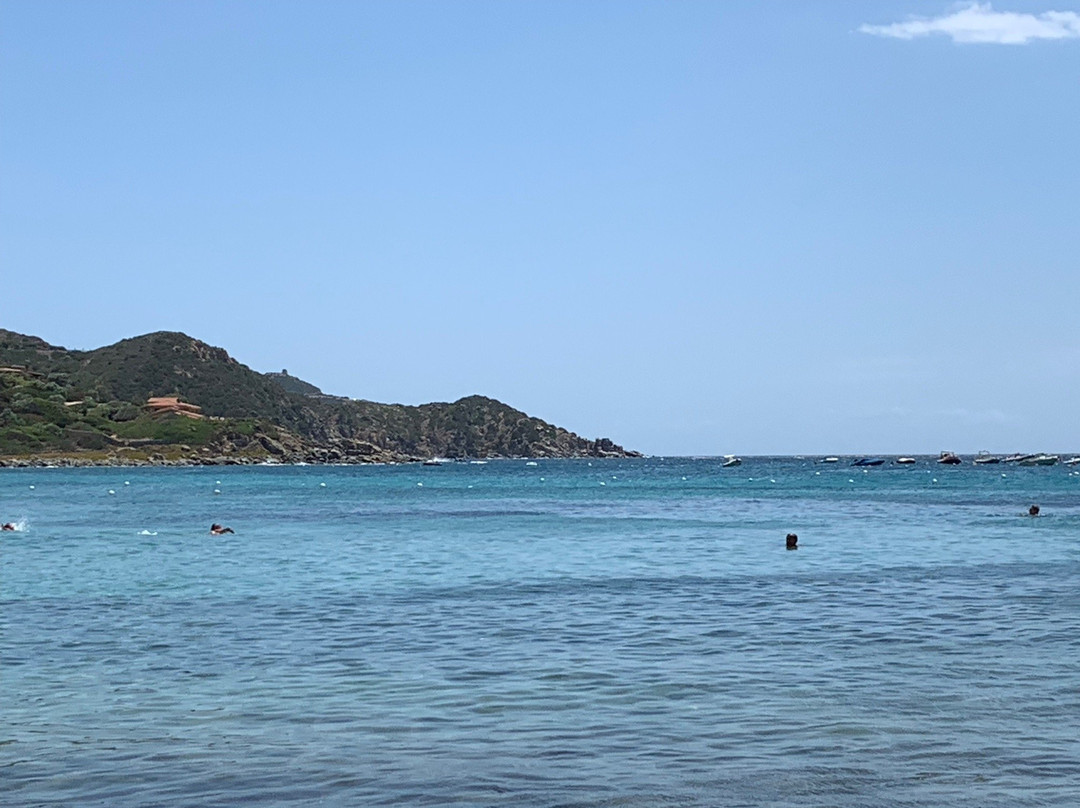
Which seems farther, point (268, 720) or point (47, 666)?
point (47, 666)

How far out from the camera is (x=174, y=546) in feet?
177

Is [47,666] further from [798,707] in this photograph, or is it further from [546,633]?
[798,707]

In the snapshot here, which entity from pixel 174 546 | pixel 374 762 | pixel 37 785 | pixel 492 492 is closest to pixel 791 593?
pixel 374 762

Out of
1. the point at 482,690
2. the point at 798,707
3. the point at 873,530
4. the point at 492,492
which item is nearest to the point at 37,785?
the point at 482,690

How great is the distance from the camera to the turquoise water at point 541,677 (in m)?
14.7

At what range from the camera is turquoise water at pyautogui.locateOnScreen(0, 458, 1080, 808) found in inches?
579

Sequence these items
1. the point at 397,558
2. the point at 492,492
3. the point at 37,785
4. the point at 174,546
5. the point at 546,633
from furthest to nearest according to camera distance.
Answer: the point at 492,492, the point at 174,546, the point at 397,558, the point at 546,633, the point at 37,785

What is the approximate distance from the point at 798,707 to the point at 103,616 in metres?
19.2

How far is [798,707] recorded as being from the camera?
18.7m

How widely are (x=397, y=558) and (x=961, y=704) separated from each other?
31128 mm

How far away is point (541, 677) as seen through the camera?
69.9 ft

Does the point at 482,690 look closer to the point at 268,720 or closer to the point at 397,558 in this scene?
the point at 268,720

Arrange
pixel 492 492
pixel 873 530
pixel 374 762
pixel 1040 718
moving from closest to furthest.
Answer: pixel 374 762
pixel 1040 718
pixel 873 530
pixel 492 492

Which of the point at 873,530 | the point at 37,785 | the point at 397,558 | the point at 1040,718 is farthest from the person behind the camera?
the point at 873,530
